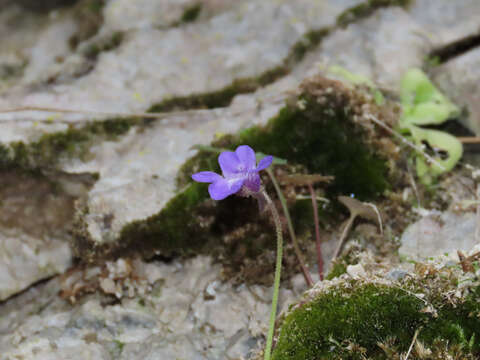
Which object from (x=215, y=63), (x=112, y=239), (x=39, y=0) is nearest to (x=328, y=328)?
(x=112, y=239)

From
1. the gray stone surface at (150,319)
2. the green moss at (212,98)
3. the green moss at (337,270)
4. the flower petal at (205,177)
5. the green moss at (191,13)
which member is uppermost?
the green moss at (191,13)

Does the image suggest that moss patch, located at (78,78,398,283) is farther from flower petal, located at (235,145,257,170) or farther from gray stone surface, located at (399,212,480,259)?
flower petal, located at (235,145,257,170)

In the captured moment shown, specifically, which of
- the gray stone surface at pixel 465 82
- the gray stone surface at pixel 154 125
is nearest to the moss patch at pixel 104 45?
the gray stone surface at pixel 154 125

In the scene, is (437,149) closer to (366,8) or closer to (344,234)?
(344,234)

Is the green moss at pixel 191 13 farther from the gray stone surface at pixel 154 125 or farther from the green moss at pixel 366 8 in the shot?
the green moss at pixel 366 8

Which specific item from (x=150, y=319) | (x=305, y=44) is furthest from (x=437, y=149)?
(x=150, y=319)
